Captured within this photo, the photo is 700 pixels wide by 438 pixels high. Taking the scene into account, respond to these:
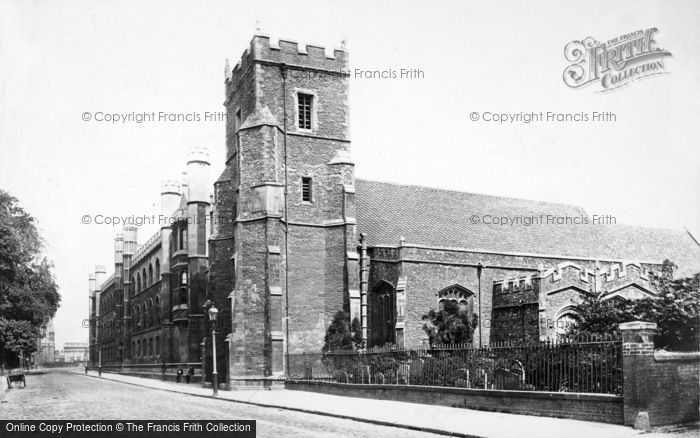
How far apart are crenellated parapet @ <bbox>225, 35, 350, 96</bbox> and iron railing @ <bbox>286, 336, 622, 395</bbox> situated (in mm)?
13774

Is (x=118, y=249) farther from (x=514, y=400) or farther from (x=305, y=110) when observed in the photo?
(x=514, y=400)

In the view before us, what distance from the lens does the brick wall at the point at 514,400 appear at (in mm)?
14945

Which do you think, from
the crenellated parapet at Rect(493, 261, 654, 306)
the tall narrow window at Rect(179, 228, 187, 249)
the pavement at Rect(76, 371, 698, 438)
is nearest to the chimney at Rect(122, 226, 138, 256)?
the tall narrow window at Rect(179, 228, 187, 249)

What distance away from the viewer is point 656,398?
14.1 meters

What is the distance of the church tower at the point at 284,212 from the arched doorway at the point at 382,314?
1490 millimetres

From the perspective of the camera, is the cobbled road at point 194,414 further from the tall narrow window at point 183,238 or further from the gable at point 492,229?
the tall narrow window at point 183,238

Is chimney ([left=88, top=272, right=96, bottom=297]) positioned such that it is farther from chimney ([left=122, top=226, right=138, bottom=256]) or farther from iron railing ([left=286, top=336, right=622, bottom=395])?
iron railing ([left=286, top=336, right=622, bottom=395])

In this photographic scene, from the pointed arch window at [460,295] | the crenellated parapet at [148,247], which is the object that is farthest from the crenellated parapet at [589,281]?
the crenellated parapet at [148,247]

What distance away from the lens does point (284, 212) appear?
3167cm

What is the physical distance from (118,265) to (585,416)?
60275 millimetres

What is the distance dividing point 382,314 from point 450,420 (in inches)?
610

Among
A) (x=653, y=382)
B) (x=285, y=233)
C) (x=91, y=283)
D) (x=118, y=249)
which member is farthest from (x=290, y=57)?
(x=91, y=283)

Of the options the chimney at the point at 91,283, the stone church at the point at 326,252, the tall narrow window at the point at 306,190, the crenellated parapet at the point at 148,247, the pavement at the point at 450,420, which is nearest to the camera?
the pavement at the point at 450,420

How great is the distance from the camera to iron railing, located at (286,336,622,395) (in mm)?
15570
